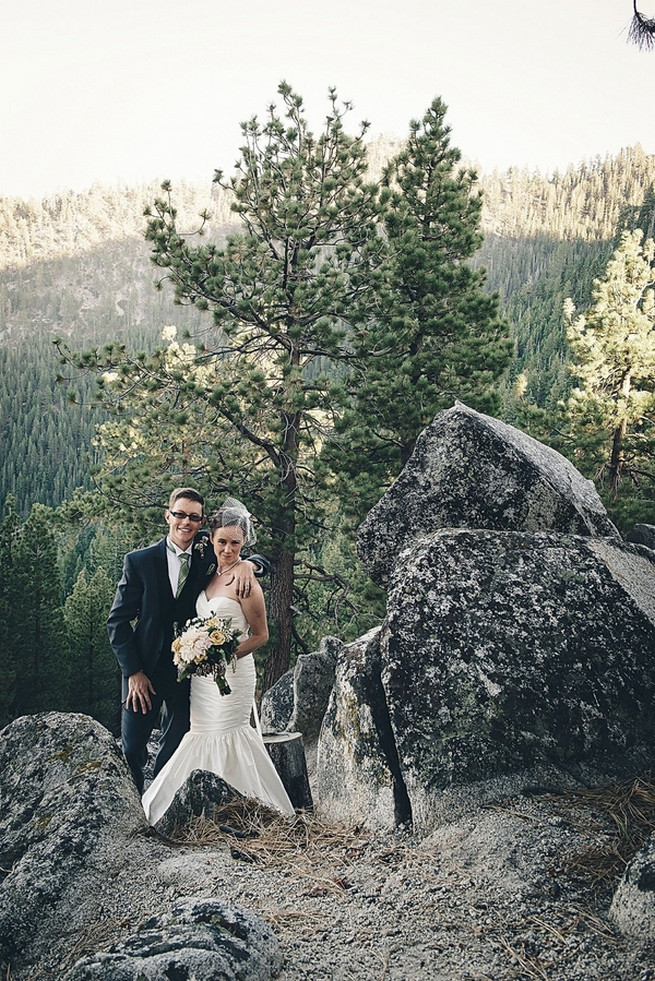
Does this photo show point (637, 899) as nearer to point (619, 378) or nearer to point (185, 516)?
point (185, 516)

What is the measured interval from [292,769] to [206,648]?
4.74ft

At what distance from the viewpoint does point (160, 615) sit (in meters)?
6.06

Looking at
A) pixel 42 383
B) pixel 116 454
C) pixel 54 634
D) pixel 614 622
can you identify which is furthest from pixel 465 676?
pixel 42 383

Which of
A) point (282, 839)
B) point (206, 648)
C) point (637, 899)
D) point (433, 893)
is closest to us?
point (637, 899)

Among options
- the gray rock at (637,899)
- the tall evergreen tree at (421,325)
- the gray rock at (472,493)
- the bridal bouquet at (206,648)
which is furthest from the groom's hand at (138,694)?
the tall evergreen tree at (421,325)

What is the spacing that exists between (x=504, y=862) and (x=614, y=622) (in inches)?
70.0

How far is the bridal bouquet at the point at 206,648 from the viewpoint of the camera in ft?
18.0

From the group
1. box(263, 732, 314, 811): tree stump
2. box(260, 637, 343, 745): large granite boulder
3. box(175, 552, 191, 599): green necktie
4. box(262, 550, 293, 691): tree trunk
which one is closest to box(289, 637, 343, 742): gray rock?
box(260, 637, 343, 745): large granite boulder

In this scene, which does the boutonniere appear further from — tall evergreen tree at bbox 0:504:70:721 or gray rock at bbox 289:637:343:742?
tall evergreen tree at bbox 0:504:70:721

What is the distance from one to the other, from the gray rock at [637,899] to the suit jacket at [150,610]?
12.7 feet

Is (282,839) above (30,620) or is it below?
above

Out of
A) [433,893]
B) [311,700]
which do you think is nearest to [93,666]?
[311,700]

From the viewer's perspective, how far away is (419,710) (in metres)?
4.68

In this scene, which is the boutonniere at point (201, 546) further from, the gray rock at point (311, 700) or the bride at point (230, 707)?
the gray rock at point (311, 700)
